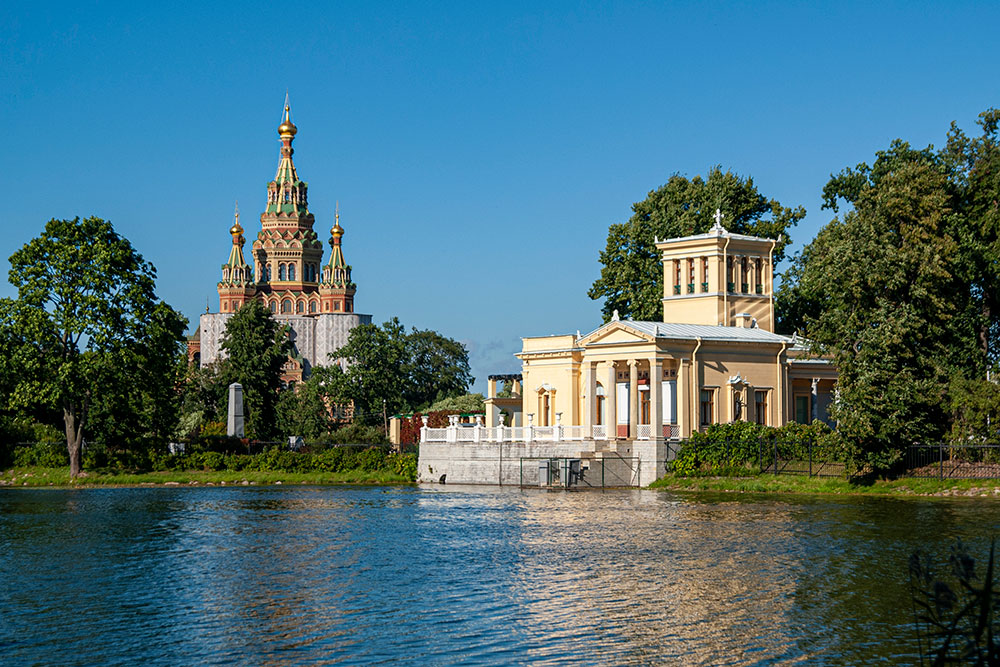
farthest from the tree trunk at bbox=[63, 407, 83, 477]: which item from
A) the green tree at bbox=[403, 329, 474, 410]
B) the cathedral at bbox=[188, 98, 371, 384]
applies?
the cathedral at bbox=[188, 98, 371, 384]

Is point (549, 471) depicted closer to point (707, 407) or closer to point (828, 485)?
point (707, 407)

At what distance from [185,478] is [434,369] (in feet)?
195

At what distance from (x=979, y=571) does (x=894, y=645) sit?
22.8ft

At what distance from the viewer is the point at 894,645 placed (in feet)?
57.3

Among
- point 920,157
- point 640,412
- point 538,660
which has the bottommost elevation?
point 538,660

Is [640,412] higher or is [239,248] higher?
[239,248]

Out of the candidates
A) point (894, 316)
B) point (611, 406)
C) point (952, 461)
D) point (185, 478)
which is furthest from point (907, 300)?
point (185, 478)

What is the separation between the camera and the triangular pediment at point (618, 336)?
50.7m

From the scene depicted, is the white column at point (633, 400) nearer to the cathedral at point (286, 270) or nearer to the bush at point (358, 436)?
the bush at point (358, 436)

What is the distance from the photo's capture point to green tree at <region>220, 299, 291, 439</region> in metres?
78.2

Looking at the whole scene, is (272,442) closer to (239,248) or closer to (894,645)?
(894,645)

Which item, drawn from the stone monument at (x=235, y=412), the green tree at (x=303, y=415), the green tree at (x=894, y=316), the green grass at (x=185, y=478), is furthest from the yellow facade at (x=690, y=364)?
the green tree at (x=303, y=415)

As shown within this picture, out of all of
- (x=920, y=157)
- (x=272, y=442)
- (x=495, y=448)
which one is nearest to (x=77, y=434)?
(x=272, y=442)

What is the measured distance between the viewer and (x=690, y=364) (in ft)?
170
